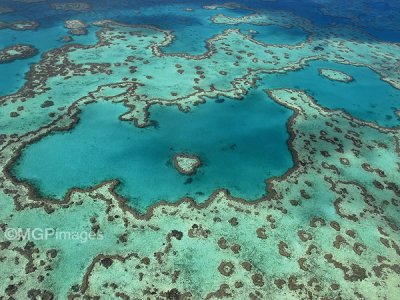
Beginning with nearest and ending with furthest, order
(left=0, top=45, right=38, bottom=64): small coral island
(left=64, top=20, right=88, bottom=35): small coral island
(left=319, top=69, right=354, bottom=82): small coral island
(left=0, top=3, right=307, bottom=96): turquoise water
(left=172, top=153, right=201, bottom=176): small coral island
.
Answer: (left=172, top=153, right=201, bottom=176): small coral island → (left=0, top=45, right=38, bottom=64): small coral island → (left=0, top=3, right=307, bottom=96): turquoise water → (left=319, top=69, right=354, bottom=82): small coral island → (left=64, top=20, right=88, bottom=35): small coral island

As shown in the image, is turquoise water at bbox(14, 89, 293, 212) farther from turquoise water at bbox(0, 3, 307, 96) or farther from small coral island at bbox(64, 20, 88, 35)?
small coral island at bbox(64, 20, 88, 35)

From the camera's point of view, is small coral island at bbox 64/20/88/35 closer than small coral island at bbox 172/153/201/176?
No

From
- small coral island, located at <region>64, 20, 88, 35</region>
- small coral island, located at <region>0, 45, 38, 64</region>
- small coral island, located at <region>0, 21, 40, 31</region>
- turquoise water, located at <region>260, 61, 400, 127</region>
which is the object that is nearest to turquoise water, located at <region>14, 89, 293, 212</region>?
turquoise water, located at <region>260, 61, 400, 127</region>

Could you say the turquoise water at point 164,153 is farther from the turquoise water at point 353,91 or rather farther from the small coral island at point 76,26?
the small coral island at point 76,26

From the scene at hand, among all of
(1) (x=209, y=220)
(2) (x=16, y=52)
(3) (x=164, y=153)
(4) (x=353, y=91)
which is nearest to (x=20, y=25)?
→ (2) (x=16, y=52)

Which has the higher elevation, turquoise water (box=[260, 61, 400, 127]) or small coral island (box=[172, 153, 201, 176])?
turquoise water (box=[260, 61, 400, 127])

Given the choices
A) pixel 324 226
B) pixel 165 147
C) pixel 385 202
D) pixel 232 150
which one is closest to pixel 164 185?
pixel 165 147
